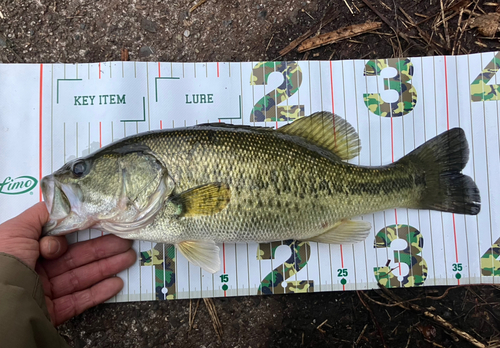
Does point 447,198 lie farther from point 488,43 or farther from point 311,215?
point 488,43

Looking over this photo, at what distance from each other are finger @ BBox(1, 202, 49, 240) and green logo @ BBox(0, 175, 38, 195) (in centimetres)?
24

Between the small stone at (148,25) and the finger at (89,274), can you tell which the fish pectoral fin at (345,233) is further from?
the small stone at (148,25)

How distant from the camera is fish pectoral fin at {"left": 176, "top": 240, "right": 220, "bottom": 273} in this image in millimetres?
1782

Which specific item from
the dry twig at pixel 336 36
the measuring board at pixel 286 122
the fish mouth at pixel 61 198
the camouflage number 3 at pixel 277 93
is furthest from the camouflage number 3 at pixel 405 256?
the fish mouth at pixel 61 198

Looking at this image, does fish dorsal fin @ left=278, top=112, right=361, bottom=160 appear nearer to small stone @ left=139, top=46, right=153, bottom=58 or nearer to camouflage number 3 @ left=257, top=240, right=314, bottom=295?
camouflage number 3 @ left=257, top=240, right=314, bottom=295

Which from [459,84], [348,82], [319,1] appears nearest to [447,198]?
[459,84]

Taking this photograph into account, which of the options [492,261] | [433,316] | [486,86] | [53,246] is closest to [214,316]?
[53,246]

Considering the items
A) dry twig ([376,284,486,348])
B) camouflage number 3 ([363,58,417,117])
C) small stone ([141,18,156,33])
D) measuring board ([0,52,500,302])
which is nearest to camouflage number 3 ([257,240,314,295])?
measuring board ([0,52,500,302])

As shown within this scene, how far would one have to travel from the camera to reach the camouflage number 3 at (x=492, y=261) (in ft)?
6.68

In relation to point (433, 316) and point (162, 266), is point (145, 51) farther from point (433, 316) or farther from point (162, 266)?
point (433, 316)

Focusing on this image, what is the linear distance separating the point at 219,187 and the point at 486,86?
76.3 inches

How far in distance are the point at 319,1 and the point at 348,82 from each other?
595mm

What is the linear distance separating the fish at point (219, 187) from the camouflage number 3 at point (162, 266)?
0.28m

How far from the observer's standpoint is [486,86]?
210cm
